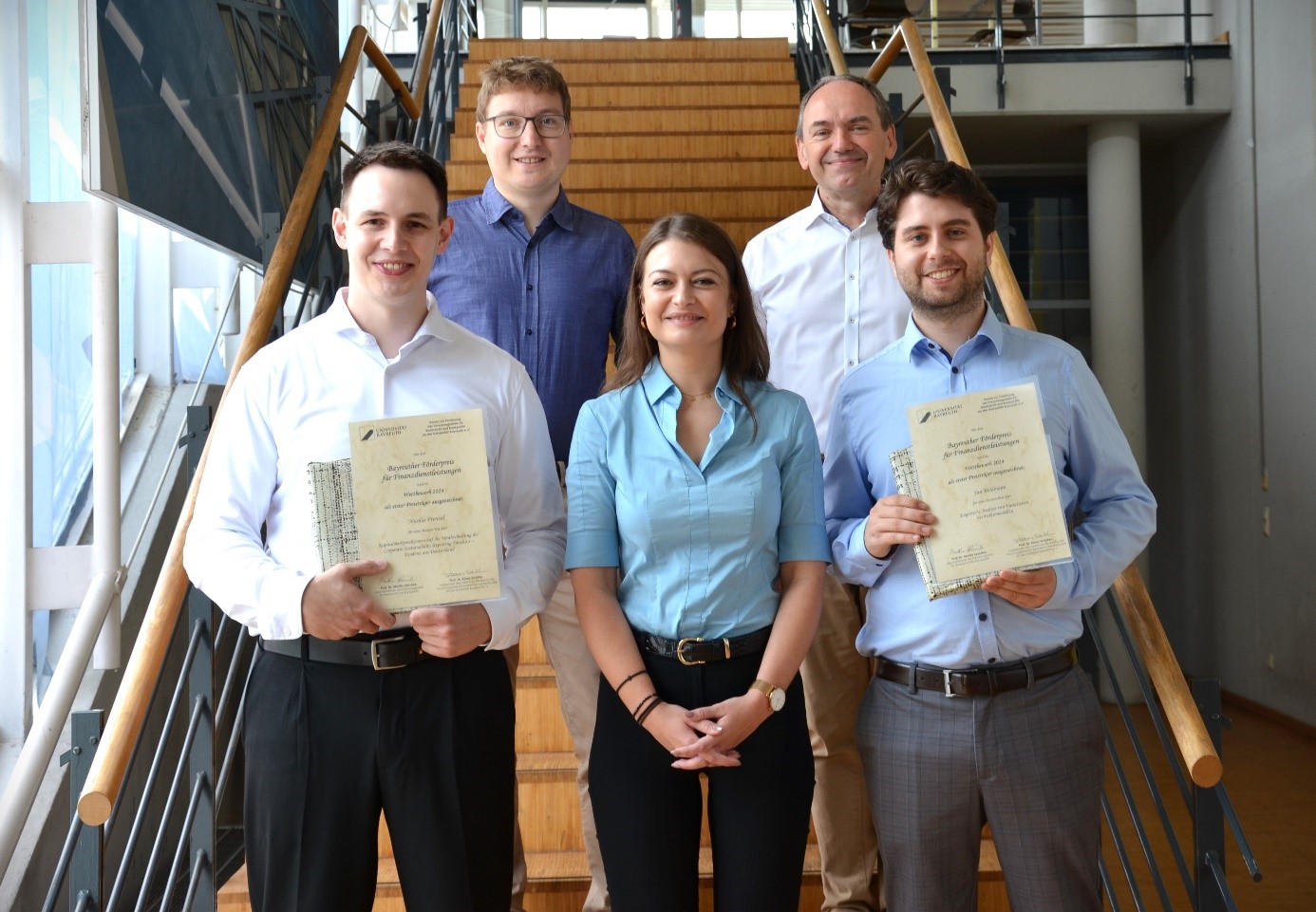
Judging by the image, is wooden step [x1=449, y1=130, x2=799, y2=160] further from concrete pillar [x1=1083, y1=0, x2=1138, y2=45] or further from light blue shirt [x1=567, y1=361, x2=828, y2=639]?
light blue shirt [x1=567, y1=361, x2=828, y2=639]

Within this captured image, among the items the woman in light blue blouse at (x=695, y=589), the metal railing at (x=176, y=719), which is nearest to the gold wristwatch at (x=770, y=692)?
the woman in light blue blouse at (x=695, y=589)

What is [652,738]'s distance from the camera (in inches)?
70.1

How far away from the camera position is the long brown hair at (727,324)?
196cm

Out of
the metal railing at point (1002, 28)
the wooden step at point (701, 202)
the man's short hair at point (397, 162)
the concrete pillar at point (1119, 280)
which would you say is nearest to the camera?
the man's short hair at point (397, 162)

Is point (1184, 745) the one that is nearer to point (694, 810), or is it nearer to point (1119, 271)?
point (694, 810)

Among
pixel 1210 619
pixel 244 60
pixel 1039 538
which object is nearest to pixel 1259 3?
pixel 1210 619

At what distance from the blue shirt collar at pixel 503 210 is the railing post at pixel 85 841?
1264 millimetres

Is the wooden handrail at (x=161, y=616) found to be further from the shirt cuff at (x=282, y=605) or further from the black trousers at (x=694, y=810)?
the black trousers at (x=694, y=810)

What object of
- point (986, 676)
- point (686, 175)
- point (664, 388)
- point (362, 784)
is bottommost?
point (362, 784)

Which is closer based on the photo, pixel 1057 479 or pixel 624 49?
pixel 1057 479

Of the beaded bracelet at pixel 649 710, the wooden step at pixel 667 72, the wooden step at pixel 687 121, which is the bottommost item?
the beaded bracelet at pixel 649 710

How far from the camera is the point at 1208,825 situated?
2113 mm

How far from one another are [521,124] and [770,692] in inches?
54.4

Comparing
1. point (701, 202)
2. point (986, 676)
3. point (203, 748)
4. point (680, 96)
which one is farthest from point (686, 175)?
point (986, 676)
